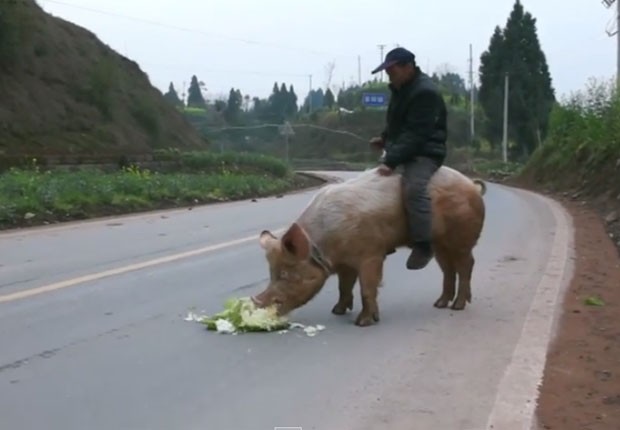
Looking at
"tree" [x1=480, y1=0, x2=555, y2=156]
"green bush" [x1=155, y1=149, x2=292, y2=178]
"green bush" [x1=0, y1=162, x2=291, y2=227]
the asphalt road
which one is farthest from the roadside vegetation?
"tree" [x1=480, y1=0, x2=555, y2=156]

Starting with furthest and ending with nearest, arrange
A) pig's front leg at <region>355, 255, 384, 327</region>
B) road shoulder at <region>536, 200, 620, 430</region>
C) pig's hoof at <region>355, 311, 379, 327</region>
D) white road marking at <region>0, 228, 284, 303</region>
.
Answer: white road marking at <region>0, 228, 284, 303</region>
pig's hoof at <region>355, 311, 379, 327</region>
pig's front leg at <region>355, 255, 384, 327</region>
road shoulder at <region>536, 200, 620, 430</region>

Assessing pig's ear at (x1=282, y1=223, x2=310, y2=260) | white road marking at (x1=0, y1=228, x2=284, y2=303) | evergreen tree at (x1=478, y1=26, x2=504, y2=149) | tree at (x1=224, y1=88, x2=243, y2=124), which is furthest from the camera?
tree at (x1=224, y1=88, x2=243, y2=124)

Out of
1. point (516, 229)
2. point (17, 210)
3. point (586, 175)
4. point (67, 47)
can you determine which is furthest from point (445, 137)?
point (67, 47)

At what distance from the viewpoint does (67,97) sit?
44.6 metres

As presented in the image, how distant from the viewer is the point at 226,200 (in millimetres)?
28250

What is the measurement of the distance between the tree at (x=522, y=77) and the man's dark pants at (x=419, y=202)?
59.7 metres

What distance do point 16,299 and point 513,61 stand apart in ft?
201

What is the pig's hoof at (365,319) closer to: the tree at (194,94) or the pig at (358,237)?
the pig at (358,237)

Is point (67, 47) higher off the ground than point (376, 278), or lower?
higher

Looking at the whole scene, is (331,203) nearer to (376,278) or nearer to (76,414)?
(376,278)

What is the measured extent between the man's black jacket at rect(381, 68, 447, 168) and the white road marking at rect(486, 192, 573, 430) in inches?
60.3

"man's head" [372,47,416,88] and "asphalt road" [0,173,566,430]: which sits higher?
"man's head" [372,47,416,88]

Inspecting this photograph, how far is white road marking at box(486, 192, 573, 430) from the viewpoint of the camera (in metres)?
5.61

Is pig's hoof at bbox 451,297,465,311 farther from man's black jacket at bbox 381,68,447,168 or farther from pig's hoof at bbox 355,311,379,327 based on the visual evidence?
man's black jacket at bbox 381,68,447,168
